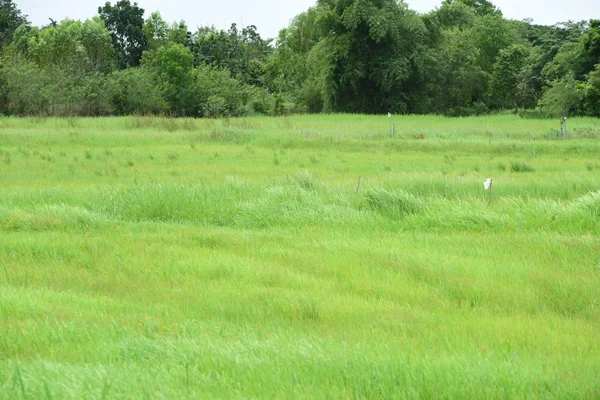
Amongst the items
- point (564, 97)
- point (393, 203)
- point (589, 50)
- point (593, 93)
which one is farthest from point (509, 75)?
point (393, 203)

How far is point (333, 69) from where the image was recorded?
51625 millimetres

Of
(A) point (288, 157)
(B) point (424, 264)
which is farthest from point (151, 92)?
(B) point (424, 264)

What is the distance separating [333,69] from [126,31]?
2307 centimetres

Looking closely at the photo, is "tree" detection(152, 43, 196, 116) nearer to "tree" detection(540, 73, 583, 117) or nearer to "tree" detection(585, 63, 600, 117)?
"tree" detection(540, 73, 583, 117)

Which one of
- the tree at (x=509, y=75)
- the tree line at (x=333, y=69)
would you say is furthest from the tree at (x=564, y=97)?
the tree at (x=509, y=75)

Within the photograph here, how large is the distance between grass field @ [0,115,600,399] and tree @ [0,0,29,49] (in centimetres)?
6090

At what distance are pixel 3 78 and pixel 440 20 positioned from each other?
33.5m

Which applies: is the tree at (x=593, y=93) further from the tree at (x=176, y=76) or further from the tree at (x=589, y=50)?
the tree at (x=176, y=76)

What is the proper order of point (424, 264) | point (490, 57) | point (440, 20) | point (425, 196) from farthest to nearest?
point (490, 57) < point (440, 20) < point (425, 196) < point (424, 264)

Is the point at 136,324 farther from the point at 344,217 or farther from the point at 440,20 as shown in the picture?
the point at 440,20

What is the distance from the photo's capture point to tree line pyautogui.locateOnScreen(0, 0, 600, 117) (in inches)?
1720

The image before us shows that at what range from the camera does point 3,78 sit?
43.3 m

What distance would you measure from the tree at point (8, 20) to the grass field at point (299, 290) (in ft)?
200

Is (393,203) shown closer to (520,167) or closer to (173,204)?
(173,204)
